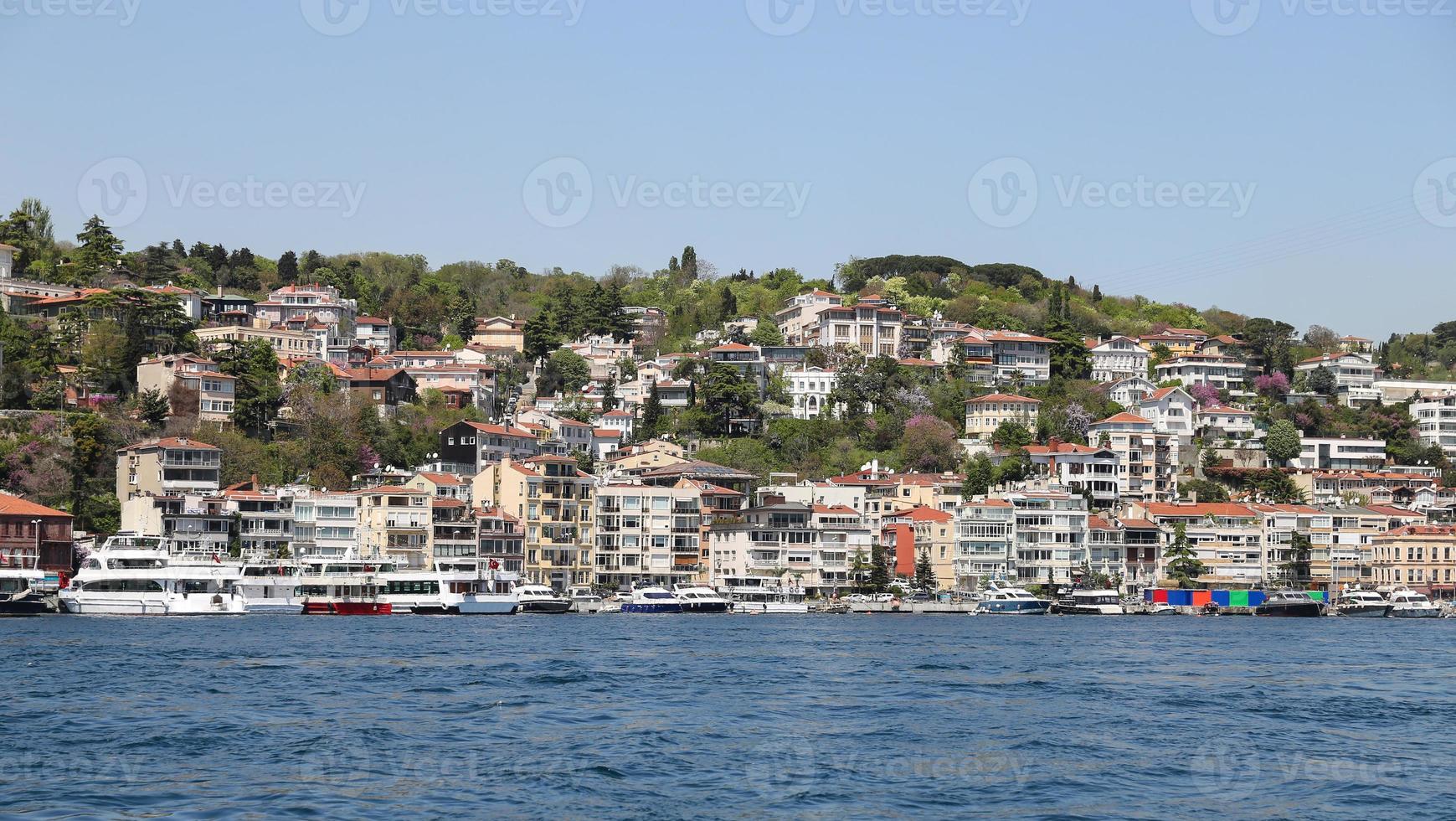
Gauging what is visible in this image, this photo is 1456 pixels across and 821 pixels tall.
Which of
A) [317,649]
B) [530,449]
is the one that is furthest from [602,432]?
[317,649]

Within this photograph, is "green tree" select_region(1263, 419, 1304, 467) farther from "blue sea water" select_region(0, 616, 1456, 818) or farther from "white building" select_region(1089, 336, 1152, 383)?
"blue sea water" select_region(0, 616, 1456, 818)

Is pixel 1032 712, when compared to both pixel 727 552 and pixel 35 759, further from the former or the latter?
pixel 727 552

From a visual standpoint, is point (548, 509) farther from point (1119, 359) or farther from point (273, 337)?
point (1119, 359)

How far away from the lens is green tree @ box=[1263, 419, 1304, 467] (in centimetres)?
10912

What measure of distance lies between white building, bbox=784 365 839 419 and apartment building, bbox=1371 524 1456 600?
34687 millimetres

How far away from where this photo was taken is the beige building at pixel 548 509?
86312mm

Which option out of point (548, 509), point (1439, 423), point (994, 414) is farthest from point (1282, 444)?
point (548, 509)

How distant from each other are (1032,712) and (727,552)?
52.6 meters

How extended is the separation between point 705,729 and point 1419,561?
234ft

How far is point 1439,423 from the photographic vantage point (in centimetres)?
11956

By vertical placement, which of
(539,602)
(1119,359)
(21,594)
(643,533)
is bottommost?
(539,602)

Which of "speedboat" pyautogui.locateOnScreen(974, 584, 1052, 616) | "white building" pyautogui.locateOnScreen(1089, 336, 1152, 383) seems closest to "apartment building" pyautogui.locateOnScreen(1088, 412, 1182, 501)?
"speedboat" pyautogui.locateOnScreen(974, 584, 1052, 616)

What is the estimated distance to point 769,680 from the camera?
142 feet

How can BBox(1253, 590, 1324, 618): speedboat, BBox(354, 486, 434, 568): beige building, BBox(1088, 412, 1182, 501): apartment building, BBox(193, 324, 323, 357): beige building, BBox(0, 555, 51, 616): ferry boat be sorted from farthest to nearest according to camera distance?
BBox(193, 324, 323, 357): beige building → BBox(1088, 412, 1182, 501): apartment building → BBox(1253, 590, 1324, 618): speedboat → BBox(354, 486, 434, 568): beige building → BBox(0, 555, 51, 616): ferry boat
